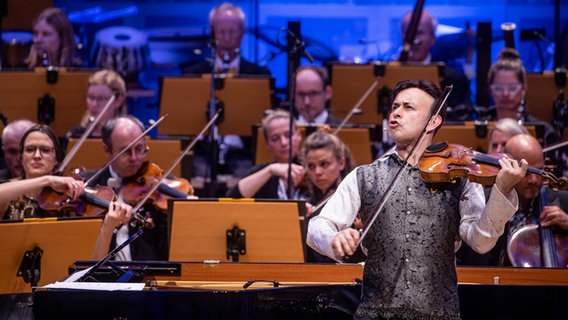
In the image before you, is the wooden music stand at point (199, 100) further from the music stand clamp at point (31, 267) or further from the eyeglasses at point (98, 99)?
the music stand clamp at point (31, 267)

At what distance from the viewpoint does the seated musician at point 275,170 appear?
17.1 feet

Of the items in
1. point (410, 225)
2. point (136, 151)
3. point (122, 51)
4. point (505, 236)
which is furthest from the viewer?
point (122, 51)

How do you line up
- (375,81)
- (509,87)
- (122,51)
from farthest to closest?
(122,51), (375,81), (509,87)

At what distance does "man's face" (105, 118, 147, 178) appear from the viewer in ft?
16.0

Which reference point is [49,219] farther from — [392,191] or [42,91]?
[42,91]

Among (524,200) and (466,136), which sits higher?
(466,136)

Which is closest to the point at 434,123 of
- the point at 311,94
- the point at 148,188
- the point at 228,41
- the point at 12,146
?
the point at 148,188

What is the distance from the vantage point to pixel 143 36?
738 cm

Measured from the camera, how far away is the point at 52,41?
6645 mm

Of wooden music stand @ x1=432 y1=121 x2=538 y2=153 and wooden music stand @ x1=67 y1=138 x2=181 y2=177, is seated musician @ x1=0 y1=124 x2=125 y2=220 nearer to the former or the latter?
wooden music stand @ x1=67 y1=138 x2=181 y2=177

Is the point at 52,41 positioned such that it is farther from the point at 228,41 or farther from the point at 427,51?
the point at 427,51

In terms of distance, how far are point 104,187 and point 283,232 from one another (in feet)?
3.06

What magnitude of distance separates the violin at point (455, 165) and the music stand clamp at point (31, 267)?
5.79 feet

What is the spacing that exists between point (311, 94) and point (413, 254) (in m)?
3.32
